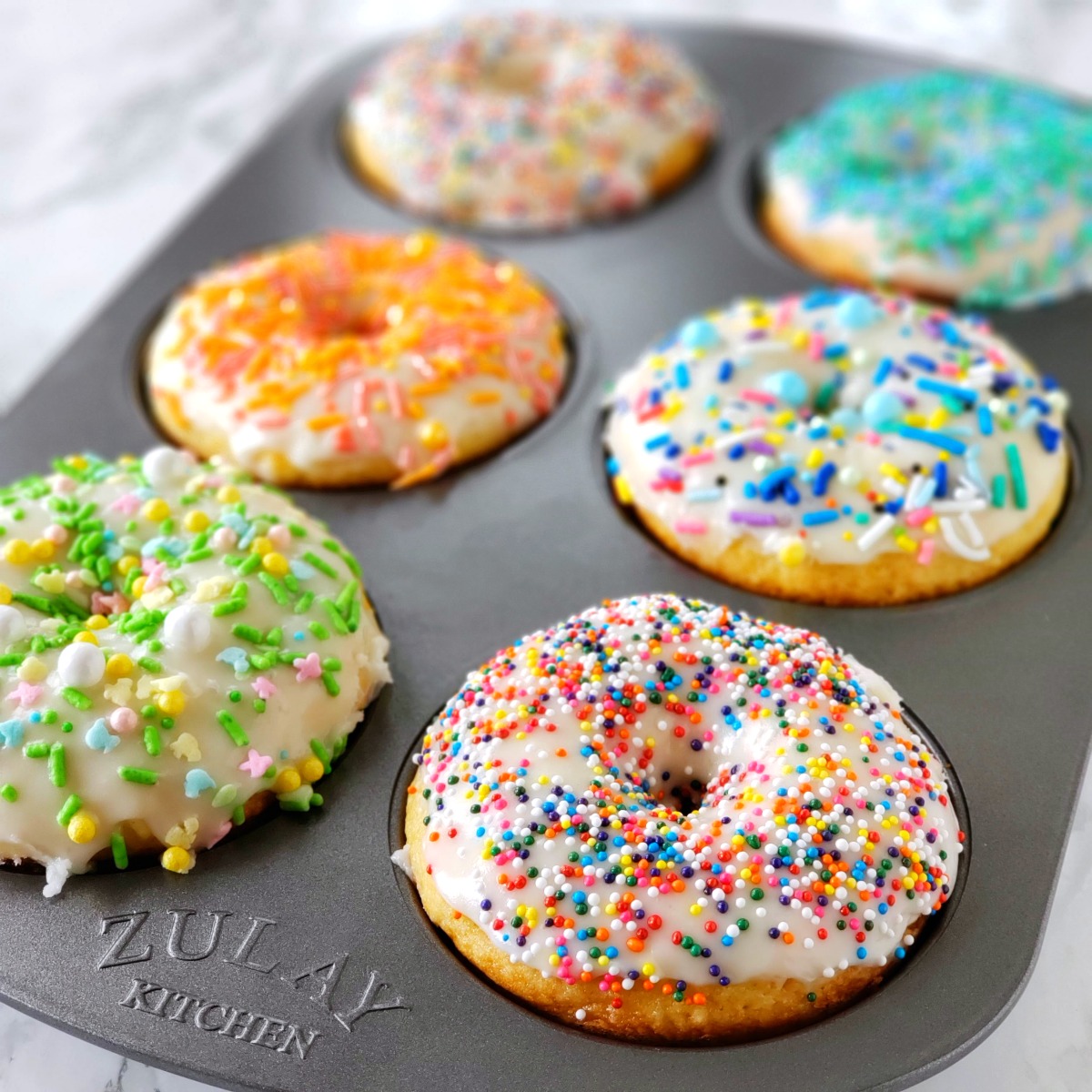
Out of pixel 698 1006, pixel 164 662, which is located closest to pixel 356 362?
pixel 164 662

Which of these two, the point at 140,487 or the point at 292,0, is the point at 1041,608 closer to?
the point at 140,487

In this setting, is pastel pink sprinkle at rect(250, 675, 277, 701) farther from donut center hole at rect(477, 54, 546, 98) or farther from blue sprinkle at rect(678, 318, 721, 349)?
donut center hole at rect(477, 54, 546, 98)

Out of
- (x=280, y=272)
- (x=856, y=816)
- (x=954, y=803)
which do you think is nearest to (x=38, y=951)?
(x=856, y=816)

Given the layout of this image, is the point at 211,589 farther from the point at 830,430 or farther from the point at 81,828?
the point at 830,430

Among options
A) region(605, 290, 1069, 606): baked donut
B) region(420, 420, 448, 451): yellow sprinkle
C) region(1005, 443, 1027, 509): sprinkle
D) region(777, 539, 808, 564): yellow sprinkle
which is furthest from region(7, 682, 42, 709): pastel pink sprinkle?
region(1005, 443, 1027, 509): sprinkle

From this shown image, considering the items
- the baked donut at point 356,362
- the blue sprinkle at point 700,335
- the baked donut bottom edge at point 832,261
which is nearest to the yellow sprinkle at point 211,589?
the baked donut at point 356,362

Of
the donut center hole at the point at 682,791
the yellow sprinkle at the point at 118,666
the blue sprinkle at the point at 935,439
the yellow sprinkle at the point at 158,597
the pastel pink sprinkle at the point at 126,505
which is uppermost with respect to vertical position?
the pastel pink sprinkle at the point at 126,505

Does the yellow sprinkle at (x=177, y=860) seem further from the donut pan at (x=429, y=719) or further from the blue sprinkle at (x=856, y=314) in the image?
the blue sprinkle at (x=856, y=314)
